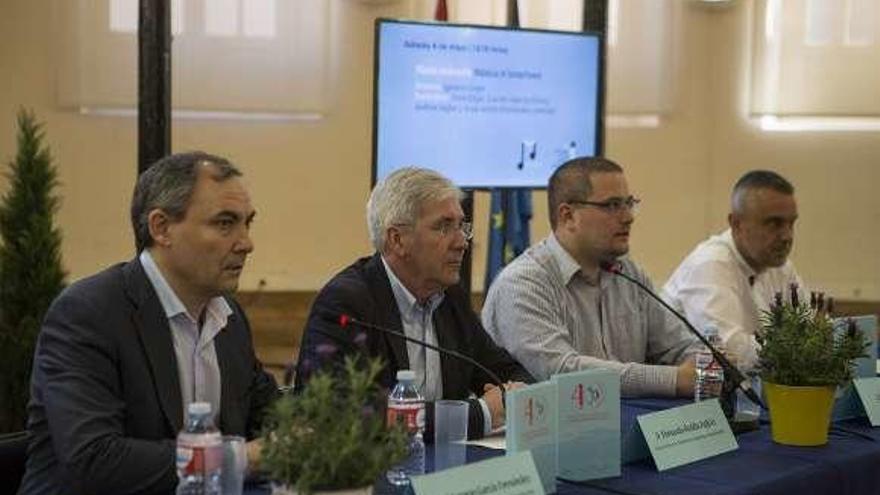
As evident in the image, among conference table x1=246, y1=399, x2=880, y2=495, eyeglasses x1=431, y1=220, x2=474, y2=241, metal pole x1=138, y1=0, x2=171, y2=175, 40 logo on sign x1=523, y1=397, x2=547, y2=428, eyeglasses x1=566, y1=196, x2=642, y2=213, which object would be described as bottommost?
conference table x1=246, y1=399, x2=880, y2=495

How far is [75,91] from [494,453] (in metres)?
4.72

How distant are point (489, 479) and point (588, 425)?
0.41 metres

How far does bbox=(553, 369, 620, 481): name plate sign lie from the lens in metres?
2.32

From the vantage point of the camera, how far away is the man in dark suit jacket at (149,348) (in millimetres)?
2205

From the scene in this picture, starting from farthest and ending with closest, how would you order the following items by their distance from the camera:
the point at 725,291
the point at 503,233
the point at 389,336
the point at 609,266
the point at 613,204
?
1. the point at 503,233
2. the point at 725,291
3. the point at 613,204
4. the point at 609,266
5. the point at 389,336

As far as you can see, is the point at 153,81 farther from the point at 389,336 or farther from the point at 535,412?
the point at 535,412

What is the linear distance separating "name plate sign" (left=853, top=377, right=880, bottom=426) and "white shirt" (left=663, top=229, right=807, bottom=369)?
2.53 ft

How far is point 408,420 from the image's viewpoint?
7.28 feet

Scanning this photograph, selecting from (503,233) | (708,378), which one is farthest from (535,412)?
(503,233)

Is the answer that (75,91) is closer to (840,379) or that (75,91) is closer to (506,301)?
(506,301)

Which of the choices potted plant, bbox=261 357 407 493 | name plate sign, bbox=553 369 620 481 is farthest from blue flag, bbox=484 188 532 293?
potted plant, bbox=261 357 407 493

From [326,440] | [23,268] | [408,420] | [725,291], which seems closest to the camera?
[326,440]

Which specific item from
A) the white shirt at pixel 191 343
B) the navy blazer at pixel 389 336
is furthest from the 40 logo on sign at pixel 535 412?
the white shirt at pixel 191 343

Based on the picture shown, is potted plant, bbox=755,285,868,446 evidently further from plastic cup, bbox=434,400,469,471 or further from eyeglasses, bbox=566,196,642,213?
eyeglasses, bbox=566,196,642,213
